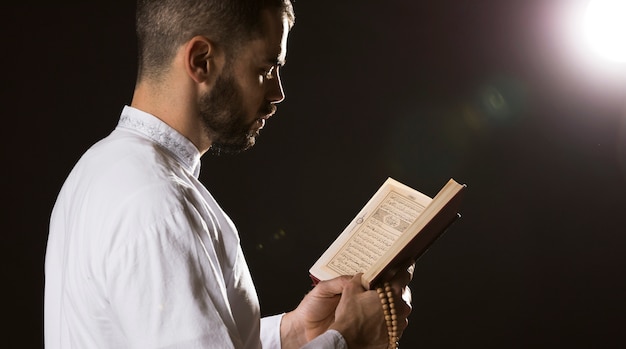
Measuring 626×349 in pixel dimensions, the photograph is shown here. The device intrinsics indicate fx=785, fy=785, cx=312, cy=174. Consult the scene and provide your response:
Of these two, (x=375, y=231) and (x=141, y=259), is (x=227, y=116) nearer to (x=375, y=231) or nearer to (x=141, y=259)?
(x=141, y=259)

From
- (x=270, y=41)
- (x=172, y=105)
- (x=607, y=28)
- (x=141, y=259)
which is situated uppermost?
(x=607, y=28)

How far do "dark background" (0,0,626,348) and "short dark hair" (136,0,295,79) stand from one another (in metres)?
1.49

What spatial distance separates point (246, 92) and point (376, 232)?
0.44 m

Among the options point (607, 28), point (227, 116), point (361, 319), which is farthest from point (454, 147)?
point (227, 116)

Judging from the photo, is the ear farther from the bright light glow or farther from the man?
the bright light glow

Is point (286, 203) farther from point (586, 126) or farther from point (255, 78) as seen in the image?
point (255, 78)

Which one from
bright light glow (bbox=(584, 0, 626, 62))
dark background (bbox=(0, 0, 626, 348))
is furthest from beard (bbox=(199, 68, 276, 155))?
bright light glow (bbox=(584, 0, 626, 62))

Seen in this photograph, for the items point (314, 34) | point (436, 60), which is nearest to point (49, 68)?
point (314, 34)

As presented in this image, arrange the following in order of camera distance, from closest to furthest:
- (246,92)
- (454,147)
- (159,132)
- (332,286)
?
1. (159,132)
2. (246,92)
3. (332,286)
4. (454,147)

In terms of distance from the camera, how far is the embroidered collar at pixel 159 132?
106 cm

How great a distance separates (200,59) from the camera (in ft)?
3.58

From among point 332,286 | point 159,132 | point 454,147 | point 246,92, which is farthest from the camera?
point 454,147

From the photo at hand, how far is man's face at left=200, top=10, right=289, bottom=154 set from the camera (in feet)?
3.67

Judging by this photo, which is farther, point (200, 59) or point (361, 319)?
point (361, 319)
